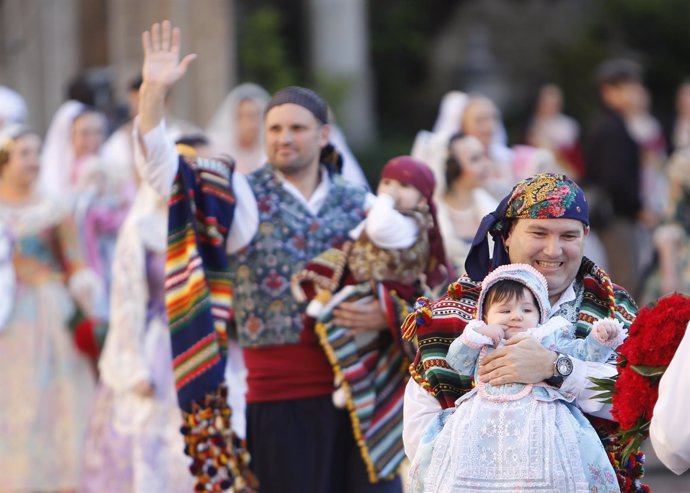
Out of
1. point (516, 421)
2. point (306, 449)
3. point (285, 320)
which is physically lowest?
point (306, 449)

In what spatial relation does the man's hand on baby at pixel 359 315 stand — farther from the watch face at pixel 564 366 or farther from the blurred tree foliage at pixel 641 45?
the blurred tree foliage at pixel 641 45

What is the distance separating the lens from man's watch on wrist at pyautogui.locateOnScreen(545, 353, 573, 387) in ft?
15.6

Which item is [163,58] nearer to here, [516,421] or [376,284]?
[376,284]

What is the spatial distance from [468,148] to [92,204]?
2531 mm

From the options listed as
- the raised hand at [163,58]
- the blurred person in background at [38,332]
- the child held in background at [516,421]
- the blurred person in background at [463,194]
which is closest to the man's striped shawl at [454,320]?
the child held in background at [516,421]

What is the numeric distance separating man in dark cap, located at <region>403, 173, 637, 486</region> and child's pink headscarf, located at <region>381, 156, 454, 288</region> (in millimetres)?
1422

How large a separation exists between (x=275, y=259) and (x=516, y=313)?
1.93 meters

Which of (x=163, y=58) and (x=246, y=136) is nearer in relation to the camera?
(x=163, y=58)

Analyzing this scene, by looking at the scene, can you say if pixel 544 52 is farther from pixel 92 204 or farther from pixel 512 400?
pixel 512 400

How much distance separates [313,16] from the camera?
20250 mm

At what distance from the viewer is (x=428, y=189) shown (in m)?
6.64

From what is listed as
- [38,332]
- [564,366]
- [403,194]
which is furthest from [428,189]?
[38,332]

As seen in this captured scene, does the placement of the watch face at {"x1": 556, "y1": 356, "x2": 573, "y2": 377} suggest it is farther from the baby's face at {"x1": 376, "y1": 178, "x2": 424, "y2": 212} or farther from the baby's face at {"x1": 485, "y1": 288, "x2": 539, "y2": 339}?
the baby's face at {"x1": 376, "y1": 178, "x2": 424, "y2": 212}

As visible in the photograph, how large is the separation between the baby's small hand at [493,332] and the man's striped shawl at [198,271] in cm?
186
